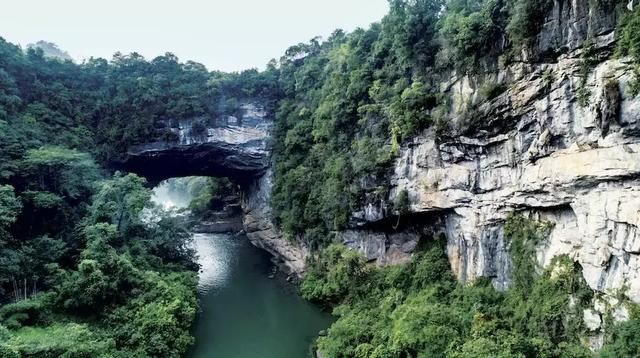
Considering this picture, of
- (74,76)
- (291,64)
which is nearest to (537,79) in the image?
(291,64)

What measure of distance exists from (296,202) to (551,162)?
13630 mm

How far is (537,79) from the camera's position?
1172cm

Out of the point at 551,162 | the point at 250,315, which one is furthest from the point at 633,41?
the point at 250,315

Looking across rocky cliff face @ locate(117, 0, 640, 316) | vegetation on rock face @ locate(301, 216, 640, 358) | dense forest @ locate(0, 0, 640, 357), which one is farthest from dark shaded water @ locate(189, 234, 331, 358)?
rocky cliff face @ locate(117, 0, 640, 316)

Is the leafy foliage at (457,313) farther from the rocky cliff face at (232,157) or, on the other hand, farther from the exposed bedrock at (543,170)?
the rocky cliff face at (232,157)

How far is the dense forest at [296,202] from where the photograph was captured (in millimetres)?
11703

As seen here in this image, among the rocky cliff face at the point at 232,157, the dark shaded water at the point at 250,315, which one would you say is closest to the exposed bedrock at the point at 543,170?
the dark shaded water at the point at 250,315

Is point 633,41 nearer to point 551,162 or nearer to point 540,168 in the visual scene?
point 551,162

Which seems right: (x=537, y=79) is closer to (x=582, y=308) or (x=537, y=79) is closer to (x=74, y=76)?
(x=582, y=308)

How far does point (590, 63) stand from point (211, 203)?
31559mm

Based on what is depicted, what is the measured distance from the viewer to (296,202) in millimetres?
23078

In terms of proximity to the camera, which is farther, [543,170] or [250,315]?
[250,315]

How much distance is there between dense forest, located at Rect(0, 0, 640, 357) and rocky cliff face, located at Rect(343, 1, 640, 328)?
1.65 ft

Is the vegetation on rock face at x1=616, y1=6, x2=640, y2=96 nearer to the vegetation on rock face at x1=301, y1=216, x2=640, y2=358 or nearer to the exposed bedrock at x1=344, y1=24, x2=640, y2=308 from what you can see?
the exposed bedrock at x1=344, y1=24, x2=640, y2=308
